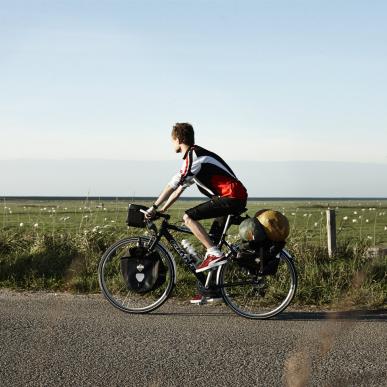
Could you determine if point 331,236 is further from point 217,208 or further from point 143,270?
point 143,270

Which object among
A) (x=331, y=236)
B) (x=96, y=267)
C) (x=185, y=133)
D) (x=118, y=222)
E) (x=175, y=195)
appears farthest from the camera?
(x=118, y=222)

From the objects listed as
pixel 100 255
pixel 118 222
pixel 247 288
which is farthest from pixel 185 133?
pixel 118 222

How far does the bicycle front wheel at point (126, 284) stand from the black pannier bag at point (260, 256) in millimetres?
884

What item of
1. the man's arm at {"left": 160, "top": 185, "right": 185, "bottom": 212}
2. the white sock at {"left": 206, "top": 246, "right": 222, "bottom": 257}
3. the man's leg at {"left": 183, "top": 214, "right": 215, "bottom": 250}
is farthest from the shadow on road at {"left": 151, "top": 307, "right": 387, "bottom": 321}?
the man's arm at {"left": 160, "top": 185, "right": 185, "bottom": 212}

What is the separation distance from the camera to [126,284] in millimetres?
7348

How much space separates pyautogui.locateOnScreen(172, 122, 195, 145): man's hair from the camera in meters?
6.96

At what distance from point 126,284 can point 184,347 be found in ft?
6.52

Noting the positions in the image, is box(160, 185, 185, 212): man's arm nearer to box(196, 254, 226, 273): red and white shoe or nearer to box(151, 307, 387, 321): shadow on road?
box(196, 254, 226, 273): red and white shoe

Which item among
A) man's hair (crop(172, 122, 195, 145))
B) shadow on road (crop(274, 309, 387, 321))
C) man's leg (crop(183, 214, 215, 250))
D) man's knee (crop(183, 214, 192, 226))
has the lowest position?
shadow on road (crop(274, 309, 387, 321))

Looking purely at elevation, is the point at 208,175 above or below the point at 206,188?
above

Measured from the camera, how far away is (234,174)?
688 centimetres

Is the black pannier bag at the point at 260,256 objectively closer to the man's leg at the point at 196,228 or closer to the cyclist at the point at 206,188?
the cyclist at the point at 206,188

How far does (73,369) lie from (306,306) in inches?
142

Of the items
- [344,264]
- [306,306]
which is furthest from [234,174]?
[344,264]
